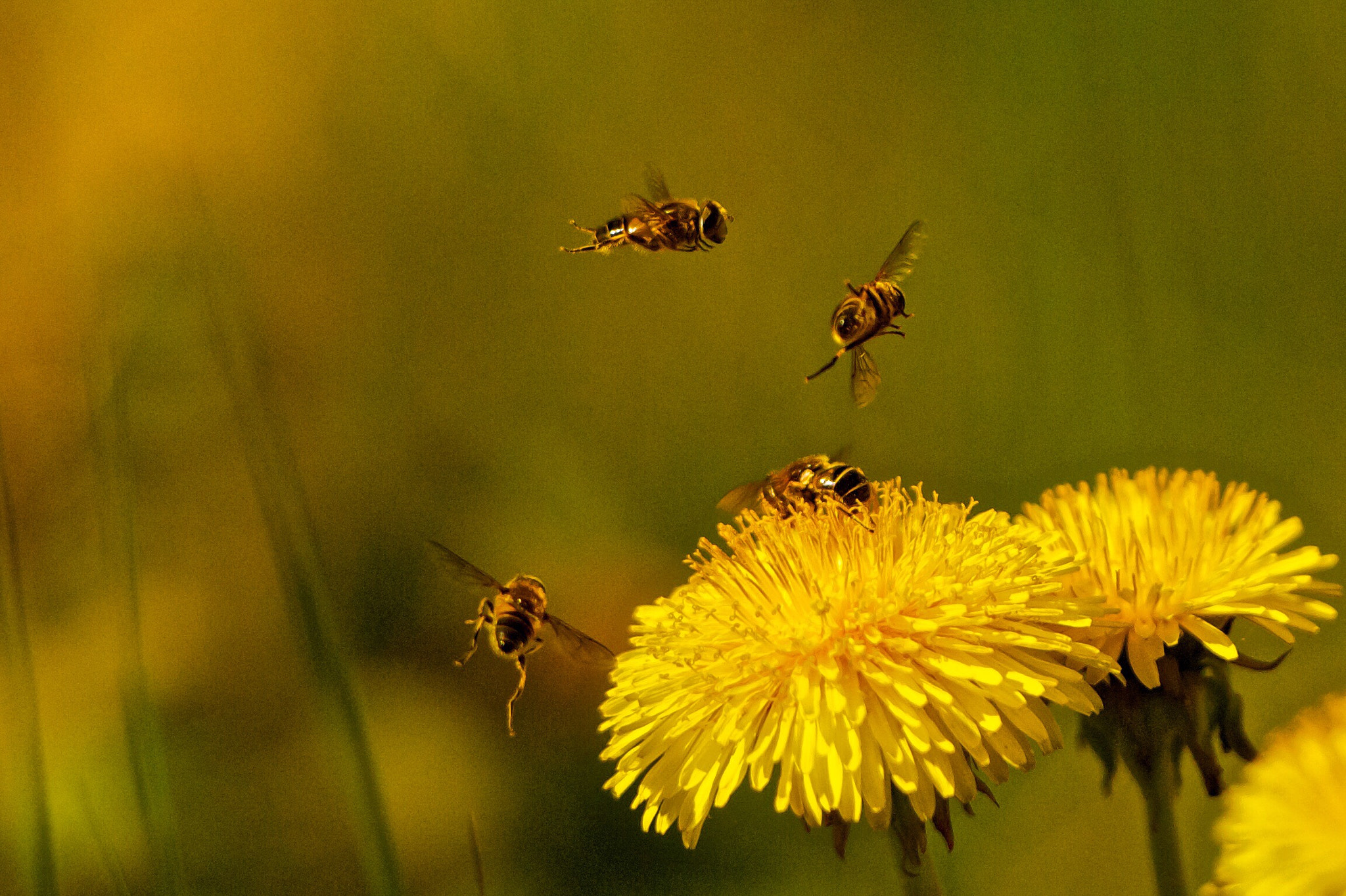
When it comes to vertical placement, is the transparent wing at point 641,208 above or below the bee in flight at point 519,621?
Answer: above

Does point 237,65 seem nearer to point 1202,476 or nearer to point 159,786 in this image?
point 159,786

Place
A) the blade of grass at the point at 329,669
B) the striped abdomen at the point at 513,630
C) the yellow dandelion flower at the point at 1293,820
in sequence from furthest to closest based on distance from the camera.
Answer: the striped abdomen at the point at 513,630 → the blade of grass at the point at 329,669 → the yellow dandelion flower at the point at 1293,820

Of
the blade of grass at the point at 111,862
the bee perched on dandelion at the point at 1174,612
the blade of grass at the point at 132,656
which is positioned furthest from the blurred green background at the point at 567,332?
the bee perched on dandelion at the point at 1174,612

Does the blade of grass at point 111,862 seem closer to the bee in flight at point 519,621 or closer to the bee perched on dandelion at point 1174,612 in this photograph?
the bee in flight at point 519,621

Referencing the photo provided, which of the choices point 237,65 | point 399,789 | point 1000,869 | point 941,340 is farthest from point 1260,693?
point 237,65

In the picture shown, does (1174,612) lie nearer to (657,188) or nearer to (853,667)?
(853,667)

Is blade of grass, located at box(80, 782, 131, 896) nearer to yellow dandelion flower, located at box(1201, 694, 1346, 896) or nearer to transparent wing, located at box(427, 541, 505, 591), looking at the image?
transparent wing, located at box(427, 541, 505, 591)

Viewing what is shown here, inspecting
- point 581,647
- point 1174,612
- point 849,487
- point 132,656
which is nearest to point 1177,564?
point 1174,612
